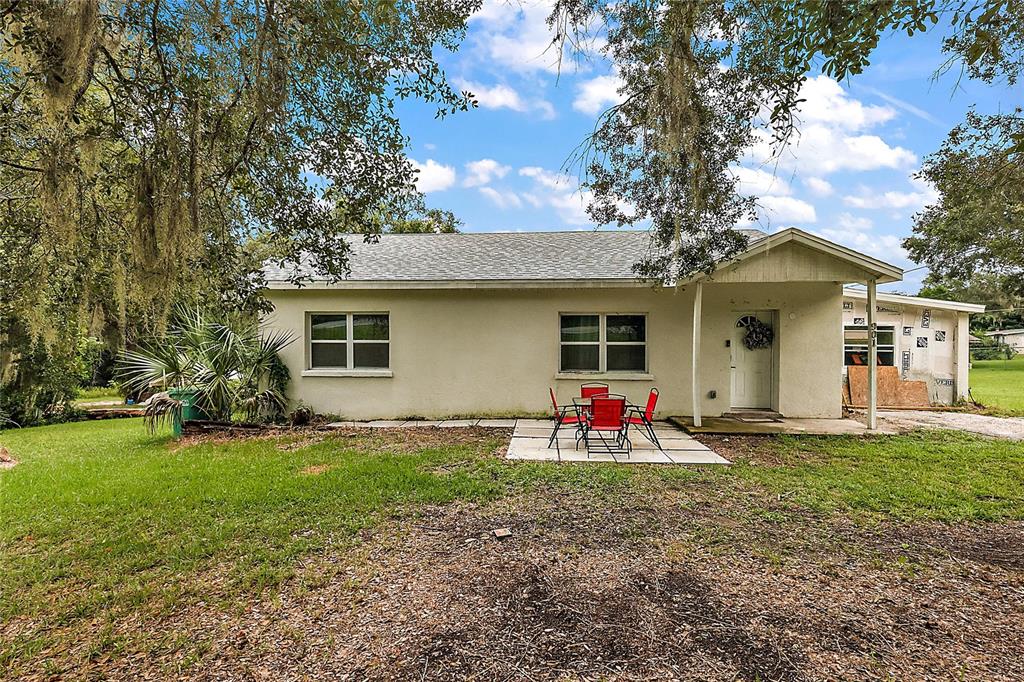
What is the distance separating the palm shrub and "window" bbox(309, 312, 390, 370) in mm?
1034

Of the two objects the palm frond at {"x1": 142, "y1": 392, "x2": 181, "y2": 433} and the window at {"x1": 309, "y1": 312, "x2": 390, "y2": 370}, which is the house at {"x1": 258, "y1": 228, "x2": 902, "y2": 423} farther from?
the palm frond at {"x1": 142, "y1": 392, "x2": 181, "y2": 433}

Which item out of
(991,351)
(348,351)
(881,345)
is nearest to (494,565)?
(348,351)

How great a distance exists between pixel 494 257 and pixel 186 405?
682cm

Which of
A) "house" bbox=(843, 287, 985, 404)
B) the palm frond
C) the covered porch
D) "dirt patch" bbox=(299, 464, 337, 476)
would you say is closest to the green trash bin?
the palm frond

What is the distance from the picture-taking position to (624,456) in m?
6.88

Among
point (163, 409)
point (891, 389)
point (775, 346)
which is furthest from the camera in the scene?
point (891, 389)

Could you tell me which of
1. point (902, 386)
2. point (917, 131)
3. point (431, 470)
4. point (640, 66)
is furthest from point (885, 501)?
point (902, 386)

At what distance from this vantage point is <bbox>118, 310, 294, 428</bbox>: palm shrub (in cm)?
853

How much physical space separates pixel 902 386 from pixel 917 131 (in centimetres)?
657

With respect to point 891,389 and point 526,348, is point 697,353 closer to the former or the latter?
point 526,348

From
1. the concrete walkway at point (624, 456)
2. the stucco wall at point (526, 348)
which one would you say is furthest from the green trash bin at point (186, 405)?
the concrete walkway at point (624, 456)

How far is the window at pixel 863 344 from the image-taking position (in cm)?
1167

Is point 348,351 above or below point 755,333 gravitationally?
below

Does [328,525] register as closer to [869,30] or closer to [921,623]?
[921,623]
